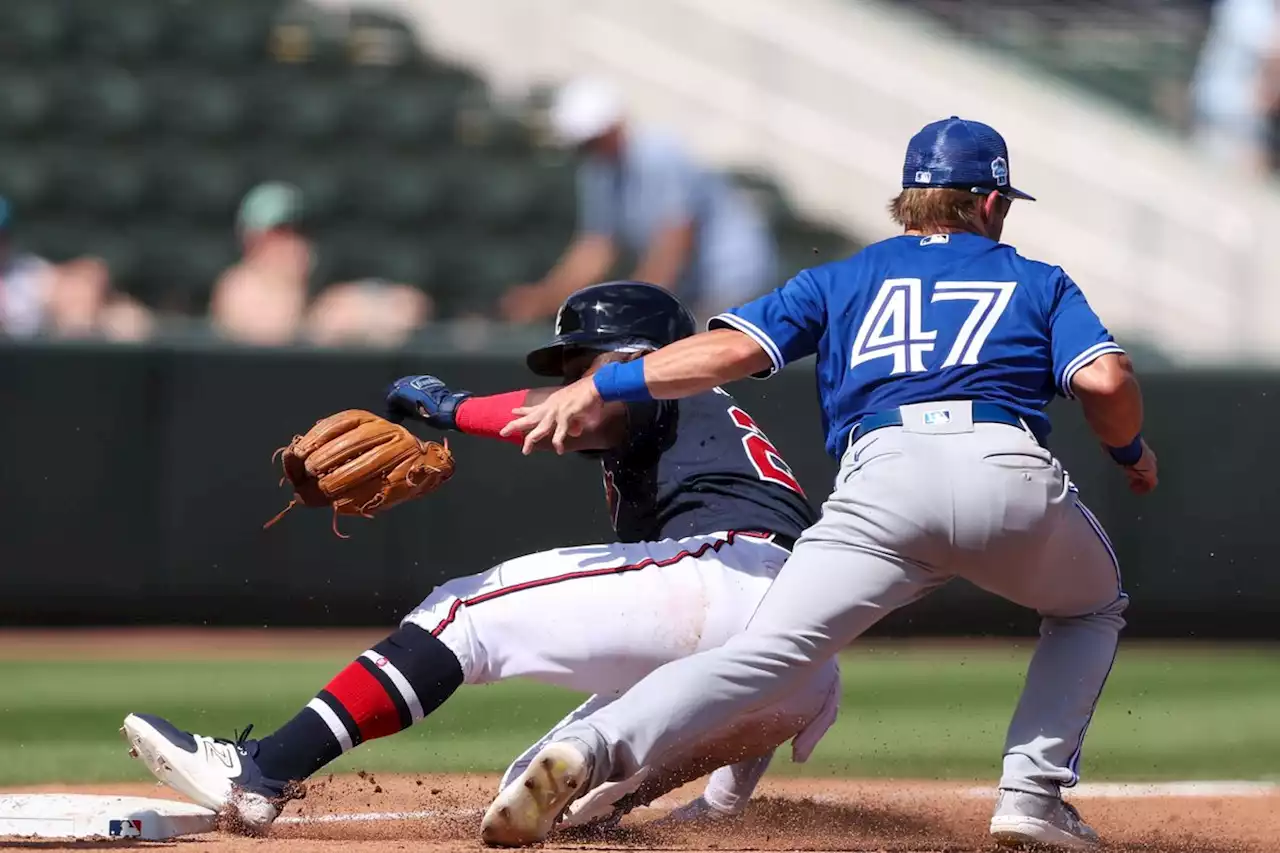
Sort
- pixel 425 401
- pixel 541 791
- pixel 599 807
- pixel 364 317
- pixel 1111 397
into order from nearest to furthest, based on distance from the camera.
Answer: pixel 541 791
pixel 1111 397
pixel 599 807
pixel 425 401
pixel 364 317

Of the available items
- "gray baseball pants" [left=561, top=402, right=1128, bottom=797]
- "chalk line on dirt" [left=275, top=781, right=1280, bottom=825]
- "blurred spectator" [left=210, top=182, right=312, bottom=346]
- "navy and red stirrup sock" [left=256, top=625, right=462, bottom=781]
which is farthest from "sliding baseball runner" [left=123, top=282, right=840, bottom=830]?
"blurred spectator" [left=210, top=182, right=312, bottom=346]

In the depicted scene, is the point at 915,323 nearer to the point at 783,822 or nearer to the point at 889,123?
the point at 783,822

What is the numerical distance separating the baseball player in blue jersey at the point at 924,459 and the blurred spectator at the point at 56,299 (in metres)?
4.95

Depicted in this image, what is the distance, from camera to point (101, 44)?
11.1 metres


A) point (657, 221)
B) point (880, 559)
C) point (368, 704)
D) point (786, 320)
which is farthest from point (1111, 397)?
point (657, 221)

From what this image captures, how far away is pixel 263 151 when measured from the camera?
35.4 ft

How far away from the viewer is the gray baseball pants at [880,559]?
11.2ft

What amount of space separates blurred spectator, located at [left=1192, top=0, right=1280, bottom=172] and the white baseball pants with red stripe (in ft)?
22.5

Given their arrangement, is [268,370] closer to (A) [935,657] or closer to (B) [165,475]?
(B) [165,475]

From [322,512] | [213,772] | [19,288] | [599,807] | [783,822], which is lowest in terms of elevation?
[322,512]

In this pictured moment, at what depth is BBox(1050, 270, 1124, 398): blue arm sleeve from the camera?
3.44m

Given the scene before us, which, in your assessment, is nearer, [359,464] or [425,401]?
[359,464]

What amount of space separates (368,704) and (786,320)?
45.2 inches

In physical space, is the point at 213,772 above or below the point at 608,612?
below
